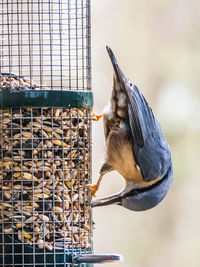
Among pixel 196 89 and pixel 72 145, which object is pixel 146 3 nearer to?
pixel 196 89

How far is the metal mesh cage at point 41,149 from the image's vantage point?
15.6 feet

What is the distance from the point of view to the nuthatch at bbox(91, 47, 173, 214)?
19.7 feet

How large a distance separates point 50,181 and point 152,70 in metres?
5.77

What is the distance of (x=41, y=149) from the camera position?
4844 mm

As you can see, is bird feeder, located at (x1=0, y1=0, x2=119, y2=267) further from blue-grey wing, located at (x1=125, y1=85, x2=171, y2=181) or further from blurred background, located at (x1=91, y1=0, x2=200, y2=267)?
blurred background, located at (x1=91, y1=0, x2=200, y2=267)

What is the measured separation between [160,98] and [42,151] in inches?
212

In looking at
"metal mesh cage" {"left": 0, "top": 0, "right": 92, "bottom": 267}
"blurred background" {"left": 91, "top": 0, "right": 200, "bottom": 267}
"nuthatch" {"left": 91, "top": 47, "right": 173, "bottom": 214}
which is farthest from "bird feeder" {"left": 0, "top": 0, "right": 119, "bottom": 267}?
"blurred background" {"left": 91, "top": 0, "right": 200, "bottom": 267}

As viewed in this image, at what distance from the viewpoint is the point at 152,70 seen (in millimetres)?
10242

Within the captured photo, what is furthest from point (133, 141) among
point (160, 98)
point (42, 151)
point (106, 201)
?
point (160, 98)

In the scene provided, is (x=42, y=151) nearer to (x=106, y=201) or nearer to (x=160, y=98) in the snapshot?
(x=106, y=201)

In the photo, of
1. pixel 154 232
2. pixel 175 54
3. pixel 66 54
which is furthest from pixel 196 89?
pixel 66 54

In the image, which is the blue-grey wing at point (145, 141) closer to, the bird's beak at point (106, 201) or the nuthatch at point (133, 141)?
the nuthatch at point (133, 141)

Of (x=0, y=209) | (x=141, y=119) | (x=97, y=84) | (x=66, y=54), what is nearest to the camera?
(x=0, y=209)

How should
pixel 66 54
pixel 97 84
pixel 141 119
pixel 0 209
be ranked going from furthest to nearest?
pixel 97 84, pixel 141 119, pixel 66 54, pixel 0 209
